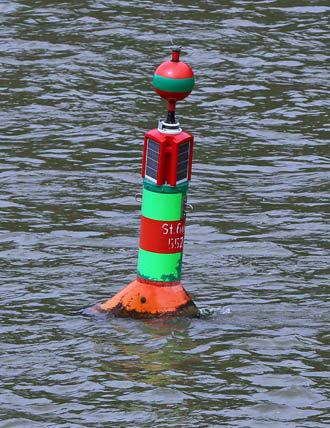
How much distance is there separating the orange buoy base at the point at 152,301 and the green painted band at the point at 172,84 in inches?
51.1

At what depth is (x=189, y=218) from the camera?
403 inches

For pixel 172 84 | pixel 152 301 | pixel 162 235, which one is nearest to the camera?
pixel 172 84

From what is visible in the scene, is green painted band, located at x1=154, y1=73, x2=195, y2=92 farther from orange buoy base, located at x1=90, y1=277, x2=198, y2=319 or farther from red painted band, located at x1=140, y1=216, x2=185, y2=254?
orange buoy base, located at x1=90, y1=277, x2=198, y2=319

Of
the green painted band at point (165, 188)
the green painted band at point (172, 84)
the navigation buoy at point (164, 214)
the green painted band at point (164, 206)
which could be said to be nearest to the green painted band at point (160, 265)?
the navigation buoy at point (164, 214)

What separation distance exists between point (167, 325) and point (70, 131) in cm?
517

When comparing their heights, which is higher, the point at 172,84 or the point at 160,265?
the point at 172,84

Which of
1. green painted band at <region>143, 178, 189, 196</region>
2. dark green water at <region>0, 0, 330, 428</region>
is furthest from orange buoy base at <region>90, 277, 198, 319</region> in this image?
green painted band at <region>143, 178, 189, 196</region>

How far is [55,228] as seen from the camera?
9859 mm

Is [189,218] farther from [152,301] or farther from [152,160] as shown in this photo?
[152,160]

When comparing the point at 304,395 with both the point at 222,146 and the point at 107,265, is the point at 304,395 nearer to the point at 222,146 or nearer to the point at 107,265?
the point at 107,265

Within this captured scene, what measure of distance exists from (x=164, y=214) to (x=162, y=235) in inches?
5.6

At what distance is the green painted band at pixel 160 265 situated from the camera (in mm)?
7848

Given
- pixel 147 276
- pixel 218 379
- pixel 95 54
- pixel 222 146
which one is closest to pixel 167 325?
pixel 147 276

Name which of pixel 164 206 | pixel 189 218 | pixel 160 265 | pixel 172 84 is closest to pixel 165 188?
pixel 164 206
